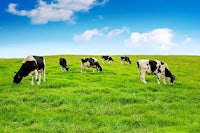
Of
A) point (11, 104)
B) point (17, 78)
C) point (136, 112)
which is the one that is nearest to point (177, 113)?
point (136, 112)

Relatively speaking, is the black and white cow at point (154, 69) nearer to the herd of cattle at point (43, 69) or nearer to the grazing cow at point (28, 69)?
the herd of cattle at point (43, 69)

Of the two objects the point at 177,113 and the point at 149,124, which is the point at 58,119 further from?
the point at 177,113

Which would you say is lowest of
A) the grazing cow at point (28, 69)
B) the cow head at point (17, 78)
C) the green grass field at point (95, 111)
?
the green grass field at point (95, 111)

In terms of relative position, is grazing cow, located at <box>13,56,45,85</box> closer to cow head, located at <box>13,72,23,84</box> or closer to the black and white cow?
cow head, located at <box>13,72,23,84</box>

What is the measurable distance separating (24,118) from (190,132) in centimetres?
772

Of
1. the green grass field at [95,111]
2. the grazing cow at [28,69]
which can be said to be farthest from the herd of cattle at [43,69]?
the green grass field at [95,111]

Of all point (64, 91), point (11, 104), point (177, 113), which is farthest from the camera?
point (64, 91)

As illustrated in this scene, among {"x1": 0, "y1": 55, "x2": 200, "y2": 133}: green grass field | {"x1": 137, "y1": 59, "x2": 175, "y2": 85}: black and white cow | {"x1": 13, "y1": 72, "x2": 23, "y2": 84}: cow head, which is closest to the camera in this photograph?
{"x1": 0, "y1": 55, "x2": 200, "y2": 133}: green grass field

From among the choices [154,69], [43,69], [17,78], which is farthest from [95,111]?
[154,69]

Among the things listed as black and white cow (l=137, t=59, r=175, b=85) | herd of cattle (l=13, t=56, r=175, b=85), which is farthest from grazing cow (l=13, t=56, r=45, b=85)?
black and white cow (l=137, t=59, r=175, b=85)

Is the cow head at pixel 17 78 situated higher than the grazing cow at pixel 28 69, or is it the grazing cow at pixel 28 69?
the grazing cow at pixel 28 69

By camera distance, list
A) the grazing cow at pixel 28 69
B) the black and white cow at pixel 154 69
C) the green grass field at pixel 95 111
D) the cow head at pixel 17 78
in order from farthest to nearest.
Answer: the black and white cow at pixel 154 69 < the cow head at pixel 17 78 < the grazing cow at pixel 28 69 < the green grass field at pixel 95 111

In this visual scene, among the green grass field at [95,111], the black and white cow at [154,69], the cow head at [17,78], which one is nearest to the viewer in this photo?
the green grass field at [95,111]

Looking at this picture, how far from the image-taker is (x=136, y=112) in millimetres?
16641
